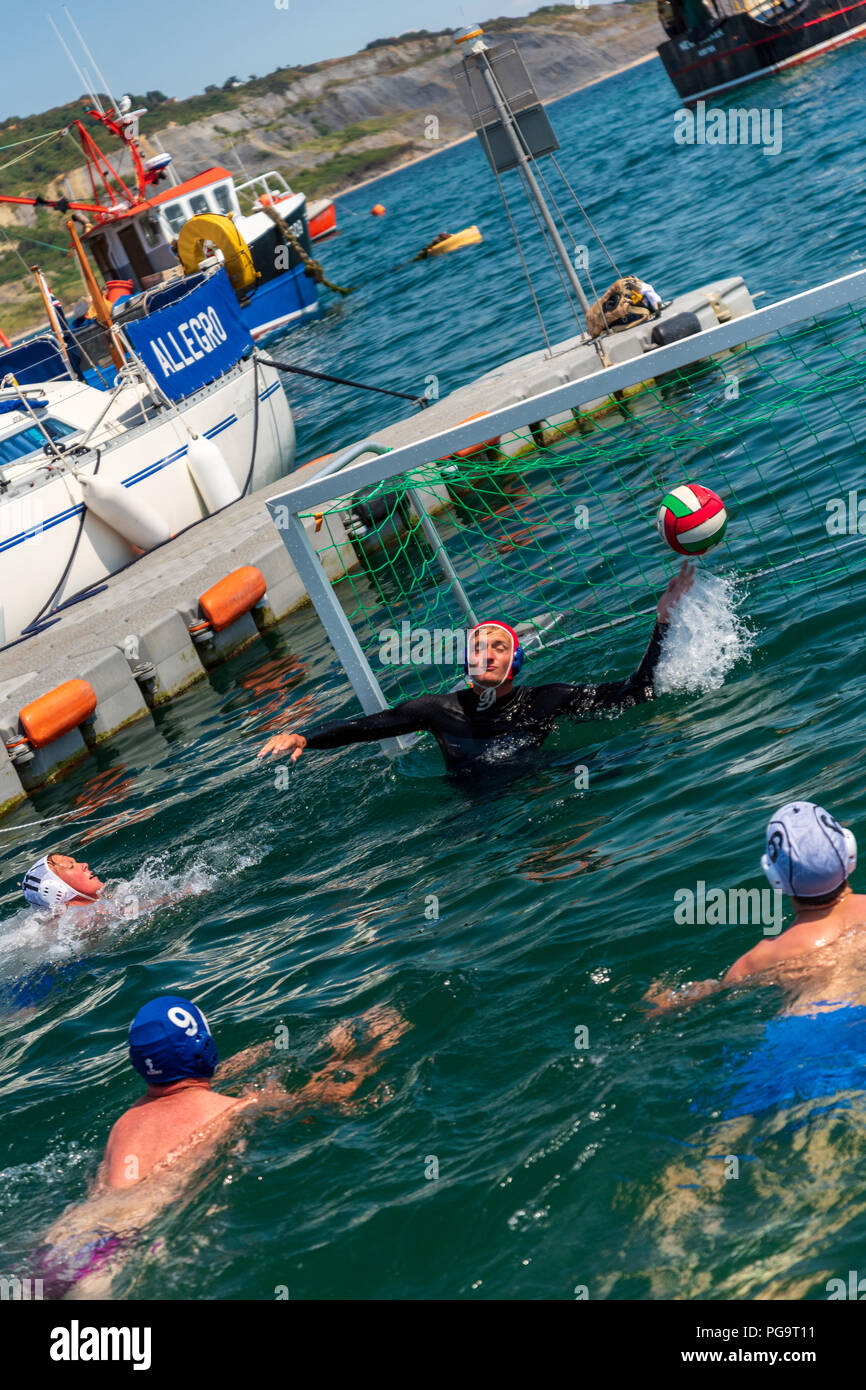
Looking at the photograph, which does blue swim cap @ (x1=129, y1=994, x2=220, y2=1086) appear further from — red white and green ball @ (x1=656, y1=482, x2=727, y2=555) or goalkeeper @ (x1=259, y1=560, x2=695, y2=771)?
red white and green ball @ (x1=656, y1=482, x2=727, y2=555)

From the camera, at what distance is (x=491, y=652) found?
7703 millimetres

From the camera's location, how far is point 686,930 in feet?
20.1

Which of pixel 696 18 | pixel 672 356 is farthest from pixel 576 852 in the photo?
pixel 696 18

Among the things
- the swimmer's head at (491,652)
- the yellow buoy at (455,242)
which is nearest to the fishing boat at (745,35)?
the yellow buoy at (455,242)

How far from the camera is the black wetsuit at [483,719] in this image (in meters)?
7.99

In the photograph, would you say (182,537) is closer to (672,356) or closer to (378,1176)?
(672,356)

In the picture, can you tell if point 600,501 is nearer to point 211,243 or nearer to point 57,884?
point 57,884

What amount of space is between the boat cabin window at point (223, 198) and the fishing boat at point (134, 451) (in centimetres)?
1905

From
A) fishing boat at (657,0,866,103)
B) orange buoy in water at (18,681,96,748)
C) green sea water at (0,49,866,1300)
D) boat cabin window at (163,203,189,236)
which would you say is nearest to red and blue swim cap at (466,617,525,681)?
green sea water at (0,49,866,1300)

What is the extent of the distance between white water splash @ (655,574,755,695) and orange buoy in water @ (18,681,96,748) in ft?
21.0

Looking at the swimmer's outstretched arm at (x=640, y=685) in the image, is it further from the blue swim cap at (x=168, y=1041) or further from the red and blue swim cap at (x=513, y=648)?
the blue swim cap at (x=168, y=1041)

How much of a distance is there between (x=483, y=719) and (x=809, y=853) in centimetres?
363

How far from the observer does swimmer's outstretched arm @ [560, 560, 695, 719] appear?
7512 millimetres

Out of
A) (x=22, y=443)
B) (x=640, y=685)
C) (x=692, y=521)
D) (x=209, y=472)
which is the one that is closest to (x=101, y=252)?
(x=22, y=443)
